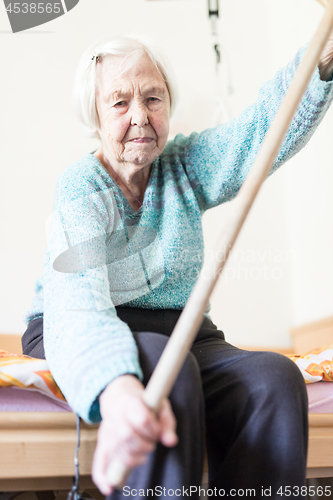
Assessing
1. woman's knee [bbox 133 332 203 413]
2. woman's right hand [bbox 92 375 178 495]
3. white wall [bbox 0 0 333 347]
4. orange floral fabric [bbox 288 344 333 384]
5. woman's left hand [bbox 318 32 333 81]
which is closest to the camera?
woman's right hand [bbox 92 375 178 495]

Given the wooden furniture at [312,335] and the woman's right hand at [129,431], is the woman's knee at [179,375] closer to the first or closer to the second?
the woman's right hand at [129,431]

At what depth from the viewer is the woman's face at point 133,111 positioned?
0.78m

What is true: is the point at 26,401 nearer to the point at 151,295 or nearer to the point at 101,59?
the point at 151,295

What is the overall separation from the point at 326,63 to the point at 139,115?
1.04 feet

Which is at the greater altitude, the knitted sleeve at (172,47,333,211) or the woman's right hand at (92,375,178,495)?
the knitted sleeve at (172,47,333,211)

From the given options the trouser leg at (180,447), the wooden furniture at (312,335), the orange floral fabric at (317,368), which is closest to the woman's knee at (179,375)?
the trouser leg at (180,447)

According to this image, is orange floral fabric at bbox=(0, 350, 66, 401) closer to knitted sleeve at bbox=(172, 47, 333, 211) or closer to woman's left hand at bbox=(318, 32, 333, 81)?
knitted sleeve at bbox=(172, 47, 333, 211)

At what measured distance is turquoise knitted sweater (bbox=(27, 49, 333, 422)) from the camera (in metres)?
0.51

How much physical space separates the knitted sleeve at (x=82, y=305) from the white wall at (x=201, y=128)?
2.48ft

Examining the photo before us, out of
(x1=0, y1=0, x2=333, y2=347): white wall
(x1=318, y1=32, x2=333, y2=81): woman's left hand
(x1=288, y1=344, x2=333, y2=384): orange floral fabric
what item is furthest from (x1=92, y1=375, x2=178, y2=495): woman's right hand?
(x1=0, y1=0, x2=333, y2=347): white wall

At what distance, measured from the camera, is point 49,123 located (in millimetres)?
1500

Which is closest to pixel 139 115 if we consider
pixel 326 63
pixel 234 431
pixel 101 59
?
pixel 101 59

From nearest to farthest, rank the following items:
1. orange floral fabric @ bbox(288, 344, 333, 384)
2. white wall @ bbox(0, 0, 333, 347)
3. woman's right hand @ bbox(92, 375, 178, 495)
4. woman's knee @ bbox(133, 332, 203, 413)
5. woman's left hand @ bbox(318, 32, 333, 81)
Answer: woman's right hand @ bbox(92, 375, 178, 495) < woman's knee @ bbox(133, 332, 203, 413) < woman's left hand @ bbox(318, 32, 333, 81) < orange floral fabric @ bbox(288, 344, 333, 384) < white wall @ bbox(0, 0, 333, 347)

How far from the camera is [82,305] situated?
542 millimetres
